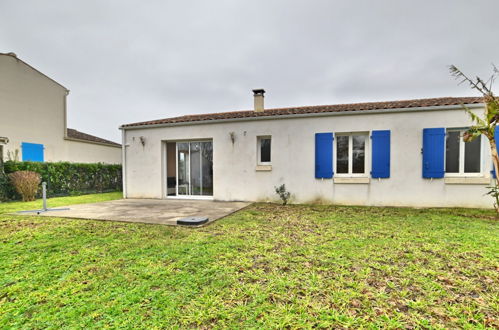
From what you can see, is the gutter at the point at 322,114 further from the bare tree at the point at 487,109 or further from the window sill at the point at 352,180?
the window sill at the point at 352,180

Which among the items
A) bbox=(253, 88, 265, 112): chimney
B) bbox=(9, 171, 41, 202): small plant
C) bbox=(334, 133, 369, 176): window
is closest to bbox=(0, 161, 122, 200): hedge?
bbox=(9, 171, 41, 202): small plant

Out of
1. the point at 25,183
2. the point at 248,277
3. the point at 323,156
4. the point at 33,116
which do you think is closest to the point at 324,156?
the point at 323,156

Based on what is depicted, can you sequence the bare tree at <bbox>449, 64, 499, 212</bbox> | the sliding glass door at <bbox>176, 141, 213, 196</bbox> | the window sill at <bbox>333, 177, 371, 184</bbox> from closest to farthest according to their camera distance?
1. the bare tree at <bbox>449, 64, 499, 212</bbox>
2. the window sill at <bbox>333, 177, 371, 184</bbox>
3. the sliding glass door at <bbox>176, 141, 213, 196</bbox>

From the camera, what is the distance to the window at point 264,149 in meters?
10.0

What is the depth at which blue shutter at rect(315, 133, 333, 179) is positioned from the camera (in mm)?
9062

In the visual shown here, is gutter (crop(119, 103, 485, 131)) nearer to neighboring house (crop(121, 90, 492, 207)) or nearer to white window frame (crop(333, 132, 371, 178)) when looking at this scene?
neighboring house (crop(121, 90, 492, 207))

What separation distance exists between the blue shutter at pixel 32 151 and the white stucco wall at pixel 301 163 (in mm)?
9596

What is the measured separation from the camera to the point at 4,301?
2.43 meters

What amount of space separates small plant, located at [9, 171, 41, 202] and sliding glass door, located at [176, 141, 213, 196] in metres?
6.49

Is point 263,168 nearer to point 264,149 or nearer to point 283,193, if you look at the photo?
point 264,149

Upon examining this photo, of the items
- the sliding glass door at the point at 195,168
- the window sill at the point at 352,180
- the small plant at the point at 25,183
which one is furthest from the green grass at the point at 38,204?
the window sill at the point at 352,180

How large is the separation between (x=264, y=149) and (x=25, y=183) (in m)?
11.0

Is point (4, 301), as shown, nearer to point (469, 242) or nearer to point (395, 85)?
point (469, 242)

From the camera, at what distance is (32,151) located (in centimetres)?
1571
